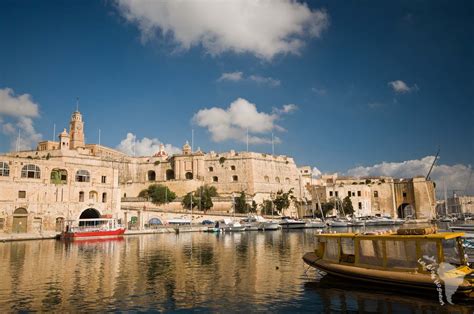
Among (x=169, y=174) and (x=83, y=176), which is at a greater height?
(x=169, y=174)

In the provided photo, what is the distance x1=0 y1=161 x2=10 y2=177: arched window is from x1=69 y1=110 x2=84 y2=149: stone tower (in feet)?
102

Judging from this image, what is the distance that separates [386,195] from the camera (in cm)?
7000

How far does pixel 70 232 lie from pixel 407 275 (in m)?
28.9

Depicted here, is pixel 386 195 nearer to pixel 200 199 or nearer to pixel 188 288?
pixel 200 199

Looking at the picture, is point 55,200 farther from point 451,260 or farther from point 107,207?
point 451,260

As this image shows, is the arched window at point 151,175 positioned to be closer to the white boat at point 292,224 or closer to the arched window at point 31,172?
the white boat at point 292,224

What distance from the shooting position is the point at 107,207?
41.0 m

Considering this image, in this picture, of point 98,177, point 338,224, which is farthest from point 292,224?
point 98,177

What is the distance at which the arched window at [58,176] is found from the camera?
124ft

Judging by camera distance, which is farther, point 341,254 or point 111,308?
point 341,254

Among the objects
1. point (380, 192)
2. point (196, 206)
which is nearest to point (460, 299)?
point (196, 206)

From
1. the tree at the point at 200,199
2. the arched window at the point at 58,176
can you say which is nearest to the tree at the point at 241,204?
the tree at the point at 200,199

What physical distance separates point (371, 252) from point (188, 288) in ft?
20.3

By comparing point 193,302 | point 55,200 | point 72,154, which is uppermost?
point 72,154
